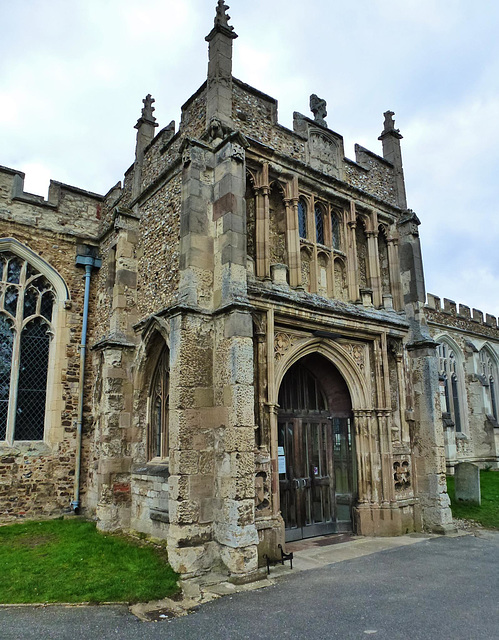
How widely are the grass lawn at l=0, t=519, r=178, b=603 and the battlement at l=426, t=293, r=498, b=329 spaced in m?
17.6

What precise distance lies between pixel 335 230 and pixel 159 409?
526 centimetres

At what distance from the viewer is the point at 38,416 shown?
33.6 ft

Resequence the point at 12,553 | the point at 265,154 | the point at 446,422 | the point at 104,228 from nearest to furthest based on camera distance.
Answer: the point at 12,553 < the point at 265,154 < the point at 104,228 < the point at 446,422

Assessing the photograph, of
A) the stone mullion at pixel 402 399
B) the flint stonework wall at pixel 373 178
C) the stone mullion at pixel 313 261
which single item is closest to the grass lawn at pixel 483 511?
the stone mullion at pixel 402 399

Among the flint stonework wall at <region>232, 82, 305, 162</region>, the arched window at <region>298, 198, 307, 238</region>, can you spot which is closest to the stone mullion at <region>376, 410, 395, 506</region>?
the arched window at <region>298, 198, 307, 238</region>

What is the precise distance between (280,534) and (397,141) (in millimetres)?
9374

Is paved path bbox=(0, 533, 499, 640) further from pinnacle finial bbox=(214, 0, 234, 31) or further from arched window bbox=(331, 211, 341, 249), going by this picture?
pinnacle finial bbox=(214, 0, 234, 31)

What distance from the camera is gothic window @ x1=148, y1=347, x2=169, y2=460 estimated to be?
8570 mm

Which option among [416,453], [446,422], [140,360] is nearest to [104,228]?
[140,360]

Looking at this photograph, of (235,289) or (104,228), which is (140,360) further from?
(104,228)

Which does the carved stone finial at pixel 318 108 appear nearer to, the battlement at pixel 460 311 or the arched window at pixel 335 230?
the arched window at pixel 335 230

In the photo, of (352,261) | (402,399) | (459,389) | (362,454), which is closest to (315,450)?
(362,454)

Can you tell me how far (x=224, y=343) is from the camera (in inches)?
283

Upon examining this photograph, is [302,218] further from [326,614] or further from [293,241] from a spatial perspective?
[326,614]
